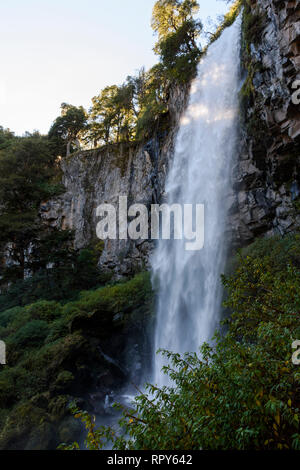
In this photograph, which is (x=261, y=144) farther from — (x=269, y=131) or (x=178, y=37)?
(x=178, y=37)

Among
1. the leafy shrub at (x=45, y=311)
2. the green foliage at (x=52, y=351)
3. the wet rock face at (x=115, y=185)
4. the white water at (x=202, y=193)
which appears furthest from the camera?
the wet rock face at (x=115, y=185)

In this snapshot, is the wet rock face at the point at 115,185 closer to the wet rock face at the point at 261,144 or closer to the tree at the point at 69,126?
the wet rock face at the point at 261,144

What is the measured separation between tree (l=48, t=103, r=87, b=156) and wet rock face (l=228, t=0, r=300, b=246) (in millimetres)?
22733

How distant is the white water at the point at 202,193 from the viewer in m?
13.0

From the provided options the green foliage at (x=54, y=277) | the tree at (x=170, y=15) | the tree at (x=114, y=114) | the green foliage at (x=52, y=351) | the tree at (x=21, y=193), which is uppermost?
the tree at (x=170, y=15)

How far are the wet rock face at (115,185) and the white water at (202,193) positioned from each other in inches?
77.8

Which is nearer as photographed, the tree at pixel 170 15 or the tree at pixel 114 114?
the tree at pixel 170 15

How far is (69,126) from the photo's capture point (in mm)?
33406

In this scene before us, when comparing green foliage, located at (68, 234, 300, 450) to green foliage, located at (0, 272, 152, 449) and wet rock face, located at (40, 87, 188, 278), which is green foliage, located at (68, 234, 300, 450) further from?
wet rock face, located at (40, 87, 188, 278)

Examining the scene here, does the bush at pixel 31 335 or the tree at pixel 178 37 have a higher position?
the tree at pixel 178 37

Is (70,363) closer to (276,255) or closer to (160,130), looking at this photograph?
(276,255)

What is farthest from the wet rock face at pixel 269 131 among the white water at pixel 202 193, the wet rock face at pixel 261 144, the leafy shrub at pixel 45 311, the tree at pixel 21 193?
the tree at pixel 21 193

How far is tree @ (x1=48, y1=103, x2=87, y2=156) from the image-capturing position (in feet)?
108

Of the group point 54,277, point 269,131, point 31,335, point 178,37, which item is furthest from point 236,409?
point 178,37
